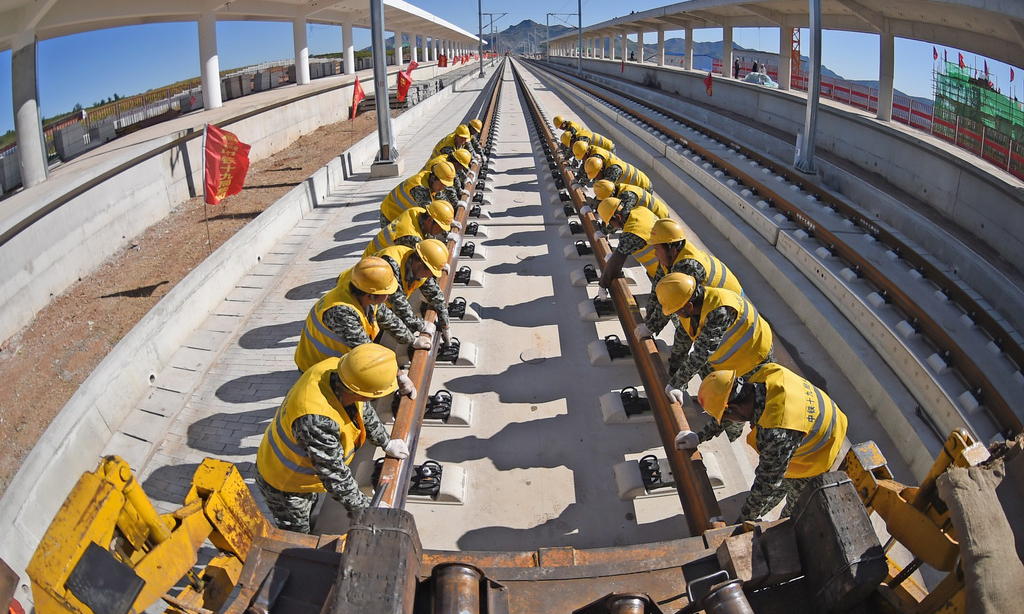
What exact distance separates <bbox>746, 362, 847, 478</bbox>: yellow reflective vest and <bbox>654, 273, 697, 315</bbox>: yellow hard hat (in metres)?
0.93

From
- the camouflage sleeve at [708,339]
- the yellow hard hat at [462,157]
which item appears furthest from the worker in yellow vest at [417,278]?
the yellow hard hat at [462,157]

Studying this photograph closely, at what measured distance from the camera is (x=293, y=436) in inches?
133

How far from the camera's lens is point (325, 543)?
263 cm

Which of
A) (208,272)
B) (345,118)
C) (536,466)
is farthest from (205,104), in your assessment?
(536,466)

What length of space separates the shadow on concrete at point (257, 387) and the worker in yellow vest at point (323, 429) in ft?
6.75

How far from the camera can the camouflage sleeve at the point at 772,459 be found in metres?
3.25

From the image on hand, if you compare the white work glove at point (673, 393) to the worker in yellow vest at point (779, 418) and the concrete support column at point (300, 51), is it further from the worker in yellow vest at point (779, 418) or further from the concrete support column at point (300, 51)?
the concrete support column at point (300, 51)

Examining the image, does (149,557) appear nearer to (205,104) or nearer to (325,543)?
(325,543)

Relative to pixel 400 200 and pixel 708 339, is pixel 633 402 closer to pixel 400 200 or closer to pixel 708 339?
pixel 708 339

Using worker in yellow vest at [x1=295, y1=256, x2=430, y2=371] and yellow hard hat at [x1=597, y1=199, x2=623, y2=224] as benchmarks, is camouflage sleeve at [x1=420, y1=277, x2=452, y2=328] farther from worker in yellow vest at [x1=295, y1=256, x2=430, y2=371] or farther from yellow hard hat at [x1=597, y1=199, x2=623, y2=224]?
yellow hard hat at [x1=597, y1=199, x2=623, y2=224]

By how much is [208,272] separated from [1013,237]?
34.6 feet

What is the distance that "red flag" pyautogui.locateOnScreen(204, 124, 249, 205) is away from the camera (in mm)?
9273

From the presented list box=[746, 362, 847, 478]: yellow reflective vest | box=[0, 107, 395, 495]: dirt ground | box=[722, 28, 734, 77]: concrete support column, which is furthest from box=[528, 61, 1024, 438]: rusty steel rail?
box=[722, 28, 734, 77]: concrete support column

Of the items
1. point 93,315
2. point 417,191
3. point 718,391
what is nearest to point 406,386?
point 718,391
